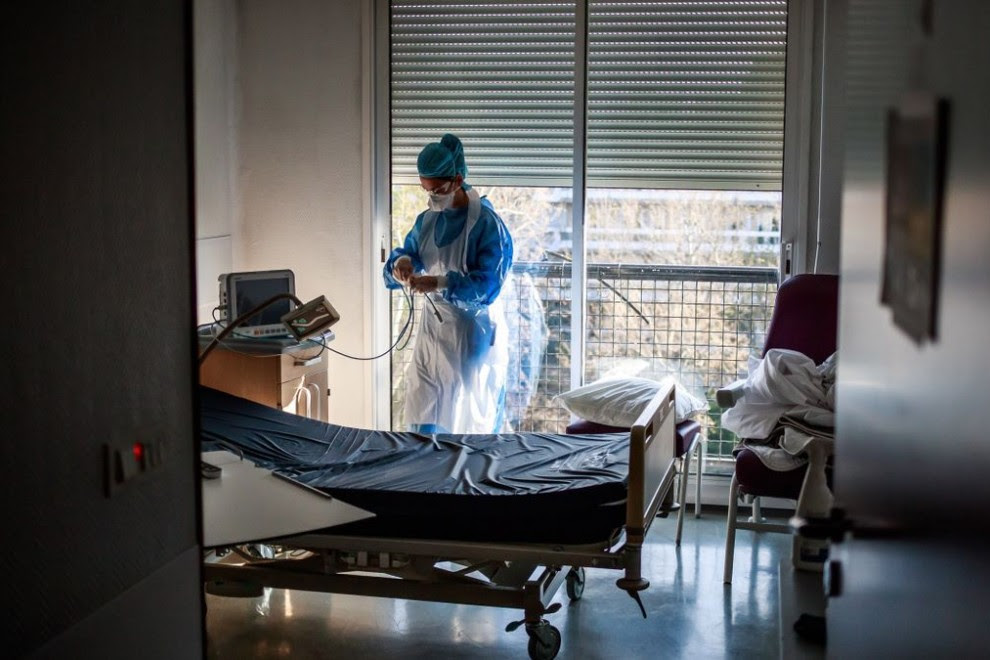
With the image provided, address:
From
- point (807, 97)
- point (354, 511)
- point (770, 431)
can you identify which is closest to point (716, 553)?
point (770, 431)

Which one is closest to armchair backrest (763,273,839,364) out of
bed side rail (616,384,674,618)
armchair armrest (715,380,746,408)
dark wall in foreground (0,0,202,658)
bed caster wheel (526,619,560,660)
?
armchair armrest (715,380,746,408)

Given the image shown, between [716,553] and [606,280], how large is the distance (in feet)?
4.13

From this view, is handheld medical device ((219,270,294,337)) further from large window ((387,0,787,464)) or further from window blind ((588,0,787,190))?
window blind ((588,0,787,190))

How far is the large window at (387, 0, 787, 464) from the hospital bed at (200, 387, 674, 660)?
3.95 ft

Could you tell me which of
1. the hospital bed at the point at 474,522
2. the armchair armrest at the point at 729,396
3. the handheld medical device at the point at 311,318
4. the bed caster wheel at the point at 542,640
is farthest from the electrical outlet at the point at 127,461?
the armchair armrest at the point at 729,396

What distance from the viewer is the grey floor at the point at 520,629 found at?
3330 mm

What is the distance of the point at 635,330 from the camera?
484cm

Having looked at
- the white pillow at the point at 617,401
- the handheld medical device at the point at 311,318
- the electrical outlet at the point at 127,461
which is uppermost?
the handheld medical device at the point at 311,318

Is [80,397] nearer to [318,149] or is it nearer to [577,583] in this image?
[577,583]

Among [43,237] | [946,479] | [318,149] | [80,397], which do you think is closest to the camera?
[946,479]

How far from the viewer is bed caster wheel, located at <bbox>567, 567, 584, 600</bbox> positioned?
143 inches

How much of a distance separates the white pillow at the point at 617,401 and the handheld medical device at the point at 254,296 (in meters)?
1.12

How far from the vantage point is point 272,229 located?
4.98m

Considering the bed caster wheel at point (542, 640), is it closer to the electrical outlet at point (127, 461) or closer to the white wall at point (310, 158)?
the electrical outlet at point (127, 461)
